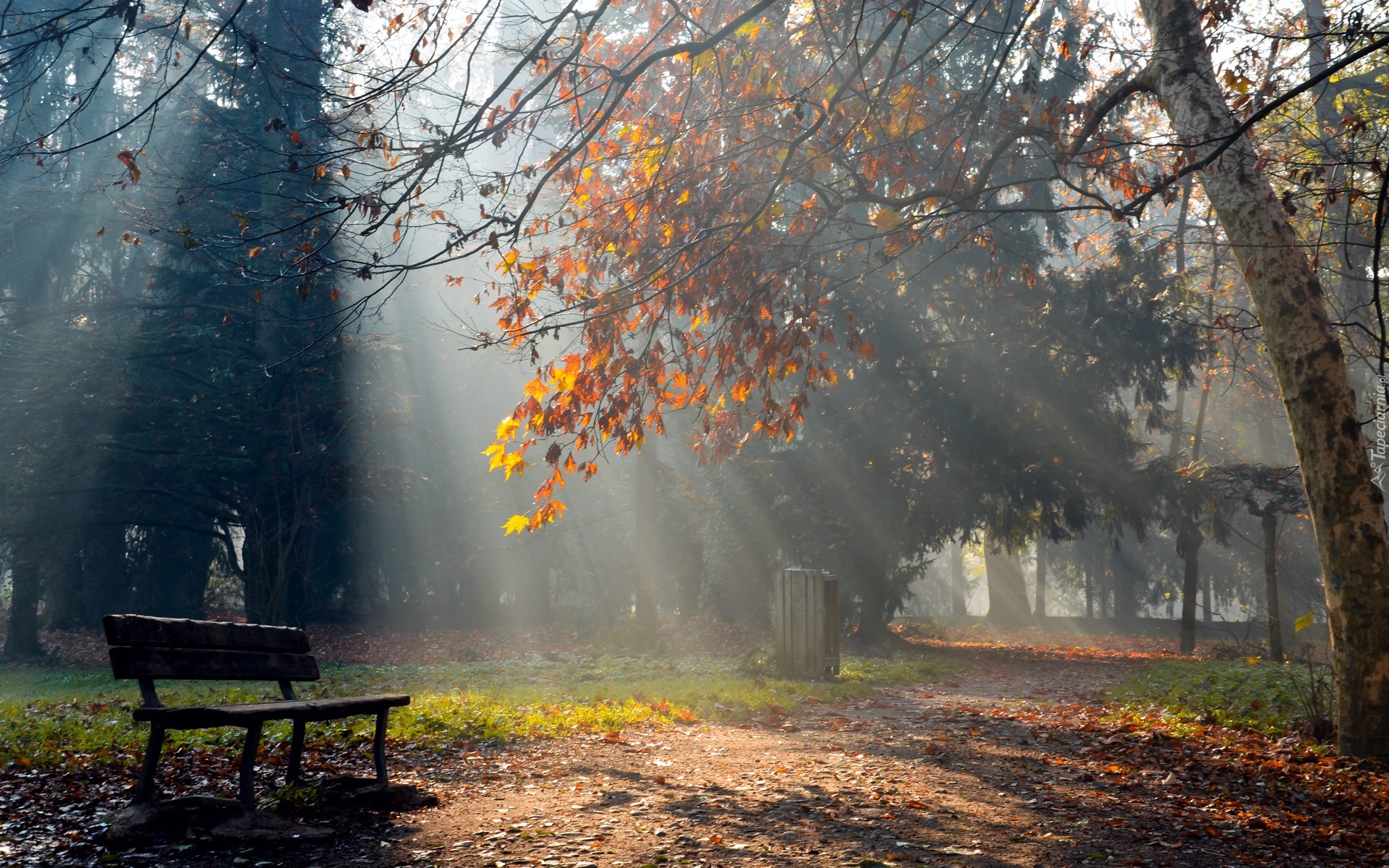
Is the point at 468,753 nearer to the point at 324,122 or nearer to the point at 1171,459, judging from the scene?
the point at 324,122

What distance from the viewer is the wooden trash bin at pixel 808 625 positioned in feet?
41.5

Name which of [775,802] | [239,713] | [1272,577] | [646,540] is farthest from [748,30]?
[646,540]

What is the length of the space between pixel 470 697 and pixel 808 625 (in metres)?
4.51

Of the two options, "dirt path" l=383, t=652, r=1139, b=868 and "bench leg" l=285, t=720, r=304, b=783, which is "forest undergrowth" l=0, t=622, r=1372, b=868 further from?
"bench leg" l=285, t=720, r=304, b=783

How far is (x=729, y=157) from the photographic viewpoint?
7629mm

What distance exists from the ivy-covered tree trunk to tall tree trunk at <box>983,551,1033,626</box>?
2652 cm

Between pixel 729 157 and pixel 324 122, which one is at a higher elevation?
pixel 729 157

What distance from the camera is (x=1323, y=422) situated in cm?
676

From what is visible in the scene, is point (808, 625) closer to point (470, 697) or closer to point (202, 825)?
point (470, 697)

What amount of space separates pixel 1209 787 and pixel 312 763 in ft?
19.4

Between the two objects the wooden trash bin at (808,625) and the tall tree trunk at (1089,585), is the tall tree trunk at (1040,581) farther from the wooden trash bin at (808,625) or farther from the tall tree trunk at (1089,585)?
the wooden trash bin at (808,625)

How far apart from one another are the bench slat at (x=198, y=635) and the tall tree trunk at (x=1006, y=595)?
1169 inches

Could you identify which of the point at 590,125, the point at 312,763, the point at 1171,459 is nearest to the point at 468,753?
the point at 312,763

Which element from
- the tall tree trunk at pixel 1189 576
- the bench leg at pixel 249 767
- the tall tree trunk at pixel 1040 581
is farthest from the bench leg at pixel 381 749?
the tall tree trunk at pixel 1040 581
